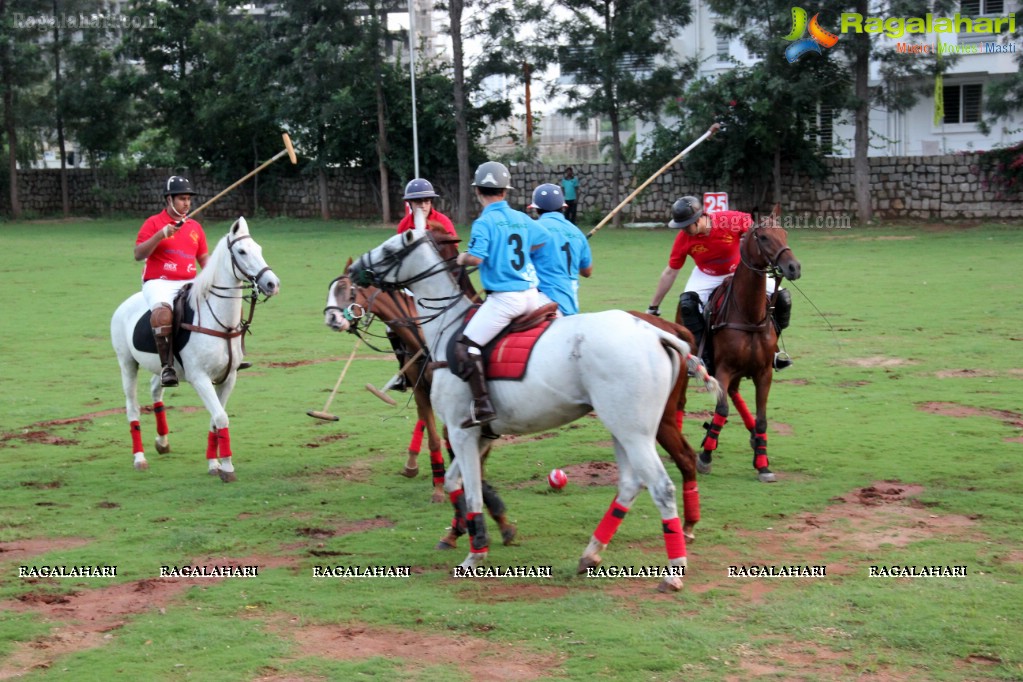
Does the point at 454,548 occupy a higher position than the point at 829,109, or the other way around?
the point at 829,109

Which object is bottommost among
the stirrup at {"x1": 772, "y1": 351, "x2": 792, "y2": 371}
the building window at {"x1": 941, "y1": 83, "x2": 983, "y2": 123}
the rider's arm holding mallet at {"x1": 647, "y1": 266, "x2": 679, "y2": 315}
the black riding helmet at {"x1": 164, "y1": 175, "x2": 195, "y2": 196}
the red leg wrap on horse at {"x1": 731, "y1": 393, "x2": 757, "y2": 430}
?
the red leg wrap on horse at {"x1": 731, "y1": 393, "x2": 757, "y2": 430}

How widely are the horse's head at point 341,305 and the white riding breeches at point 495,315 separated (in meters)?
1.27

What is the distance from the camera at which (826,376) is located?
1419cm

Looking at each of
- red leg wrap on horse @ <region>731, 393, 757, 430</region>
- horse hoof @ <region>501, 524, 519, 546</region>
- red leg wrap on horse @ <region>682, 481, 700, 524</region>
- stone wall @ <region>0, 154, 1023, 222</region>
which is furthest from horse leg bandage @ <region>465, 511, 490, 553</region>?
stone wall @ <region>0, 154, 1023, 222</region>

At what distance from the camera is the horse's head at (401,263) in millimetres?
8234

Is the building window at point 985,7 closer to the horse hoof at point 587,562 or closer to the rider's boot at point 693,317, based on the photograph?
the rider's boot at point 693,317

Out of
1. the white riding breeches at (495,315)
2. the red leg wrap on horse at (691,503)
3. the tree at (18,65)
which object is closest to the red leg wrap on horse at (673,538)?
the red leg wrap on horse at (691,503)

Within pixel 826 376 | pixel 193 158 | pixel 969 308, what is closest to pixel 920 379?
pixel 826 376

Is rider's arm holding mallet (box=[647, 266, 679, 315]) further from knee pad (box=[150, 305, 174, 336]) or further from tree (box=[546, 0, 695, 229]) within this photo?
tree (box=[546, 0, 695, 229])

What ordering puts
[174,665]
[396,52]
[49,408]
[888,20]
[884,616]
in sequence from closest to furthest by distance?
[174,665] < [884,616] < [49,408] < [888,20] < [396,52]

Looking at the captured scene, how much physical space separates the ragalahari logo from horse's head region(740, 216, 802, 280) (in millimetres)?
25250

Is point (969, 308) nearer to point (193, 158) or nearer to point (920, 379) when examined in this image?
point (920, 379)

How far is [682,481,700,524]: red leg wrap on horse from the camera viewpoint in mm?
8172

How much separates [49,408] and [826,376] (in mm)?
9636
